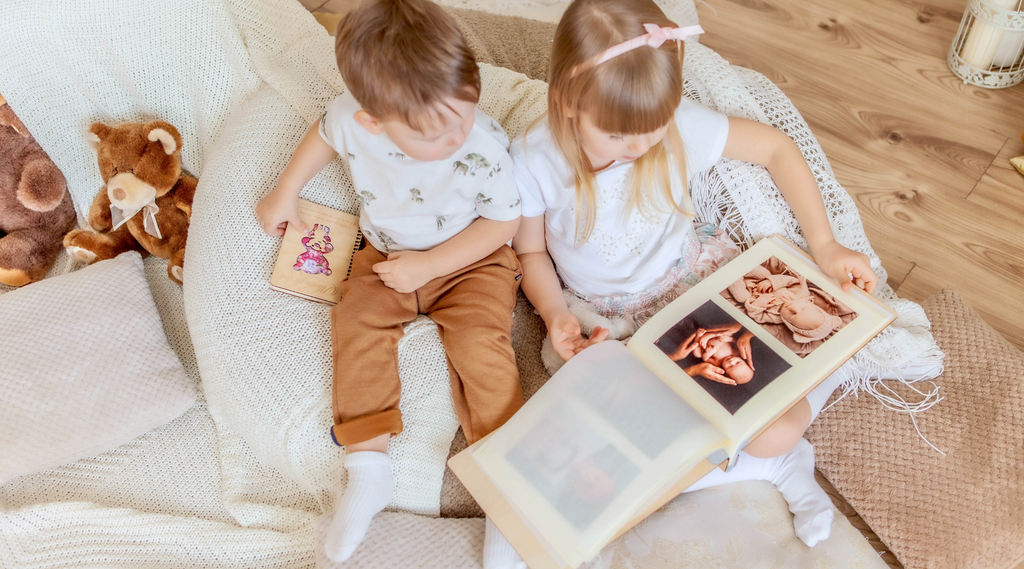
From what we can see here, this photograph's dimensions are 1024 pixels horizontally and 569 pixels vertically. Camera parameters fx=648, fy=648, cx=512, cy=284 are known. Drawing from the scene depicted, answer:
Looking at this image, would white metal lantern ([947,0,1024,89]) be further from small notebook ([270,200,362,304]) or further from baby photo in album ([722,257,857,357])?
small notebook ([270,200,362,304])

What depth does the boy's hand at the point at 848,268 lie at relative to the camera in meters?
0.89

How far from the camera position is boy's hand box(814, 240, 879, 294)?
0.89m

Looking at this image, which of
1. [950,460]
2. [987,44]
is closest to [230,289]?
[950,460]

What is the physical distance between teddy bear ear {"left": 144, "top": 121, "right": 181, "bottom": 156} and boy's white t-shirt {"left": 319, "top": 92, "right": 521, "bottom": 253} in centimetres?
37

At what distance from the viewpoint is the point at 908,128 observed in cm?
148

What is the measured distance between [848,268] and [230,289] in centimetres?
90

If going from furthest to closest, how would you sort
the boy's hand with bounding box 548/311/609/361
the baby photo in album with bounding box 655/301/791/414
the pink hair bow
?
1. the boy's hand with bounding box 548/311/609/361
2. the baby photo in album with bounding box 655/301/791/414
3. the pink hair bow

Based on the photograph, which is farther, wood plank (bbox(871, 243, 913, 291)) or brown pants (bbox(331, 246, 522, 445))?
wood plank (bbox(871, 243, 913, 291))

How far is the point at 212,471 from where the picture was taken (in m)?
1.03

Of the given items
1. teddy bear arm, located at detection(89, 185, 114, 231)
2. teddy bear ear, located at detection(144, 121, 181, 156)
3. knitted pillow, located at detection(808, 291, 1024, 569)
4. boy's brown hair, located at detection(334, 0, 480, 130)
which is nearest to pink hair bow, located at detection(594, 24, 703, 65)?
boy's brown hair, located at detection(334, 0, 480, 130)

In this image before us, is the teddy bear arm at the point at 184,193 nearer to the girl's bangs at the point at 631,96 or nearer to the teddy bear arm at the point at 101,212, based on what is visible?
the teddy bear arm at the point at 101,212

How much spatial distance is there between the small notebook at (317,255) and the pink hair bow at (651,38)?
1.74 feet

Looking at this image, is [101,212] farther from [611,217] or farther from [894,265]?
[894,265]

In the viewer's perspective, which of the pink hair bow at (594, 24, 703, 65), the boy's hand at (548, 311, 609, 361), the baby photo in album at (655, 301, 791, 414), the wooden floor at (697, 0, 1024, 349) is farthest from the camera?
the wooden floor at (697, 0, 1024, 349)
